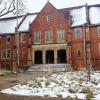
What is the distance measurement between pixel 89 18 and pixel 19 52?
49.7 ft

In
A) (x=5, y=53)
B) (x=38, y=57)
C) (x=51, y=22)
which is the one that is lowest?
(x=38, y=57)

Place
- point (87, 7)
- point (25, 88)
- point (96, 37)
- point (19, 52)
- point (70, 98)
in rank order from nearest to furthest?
point (70, 98)
point (25, 88)
point (96, 37)
point (87, 7)
point (19, 52)

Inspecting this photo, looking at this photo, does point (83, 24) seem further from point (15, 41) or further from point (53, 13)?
point (15, 41)

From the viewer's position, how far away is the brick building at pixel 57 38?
157 feet

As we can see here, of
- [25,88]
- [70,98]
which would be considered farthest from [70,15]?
[70,98]

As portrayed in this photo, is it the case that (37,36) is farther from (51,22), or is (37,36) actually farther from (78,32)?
(78,32)

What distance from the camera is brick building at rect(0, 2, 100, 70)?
4797cm

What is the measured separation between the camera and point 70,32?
163ft

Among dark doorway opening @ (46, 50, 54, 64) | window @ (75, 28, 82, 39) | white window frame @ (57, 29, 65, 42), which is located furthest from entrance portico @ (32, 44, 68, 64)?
window @ (75, 28, 82, 39)

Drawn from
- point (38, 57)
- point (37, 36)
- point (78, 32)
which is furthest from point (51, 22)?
point (38, 57)

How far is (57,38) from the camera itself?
51062mm

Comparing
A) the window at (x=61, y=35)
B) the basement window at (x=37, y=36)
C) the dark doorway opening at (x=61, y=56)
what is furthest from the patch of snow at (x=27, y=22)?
the dark doorway opening at (x=61, y=56)

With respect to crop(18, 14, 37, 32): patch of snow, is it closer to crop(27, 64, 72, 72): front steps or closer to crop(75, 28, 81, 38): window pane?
crop(27, 64, 72, 72): front steps

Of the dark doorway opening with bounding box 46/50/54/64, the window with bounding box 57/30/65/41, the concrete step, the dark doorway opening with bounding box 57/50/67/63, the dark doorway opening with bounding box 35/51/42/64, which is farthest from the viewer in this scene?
the dark doorway opening with bounding box 35/51/42/64
